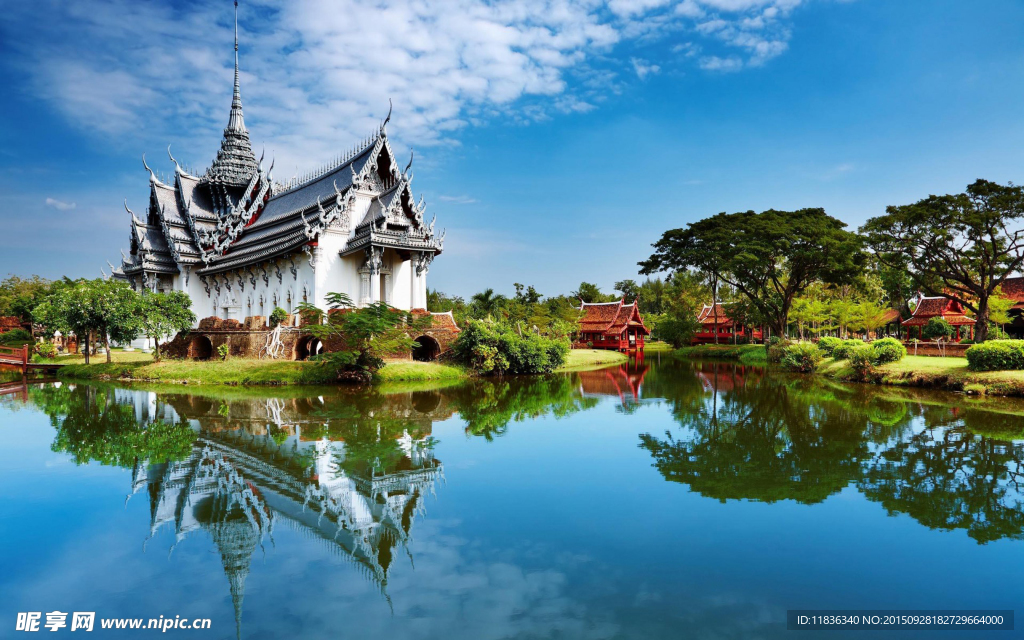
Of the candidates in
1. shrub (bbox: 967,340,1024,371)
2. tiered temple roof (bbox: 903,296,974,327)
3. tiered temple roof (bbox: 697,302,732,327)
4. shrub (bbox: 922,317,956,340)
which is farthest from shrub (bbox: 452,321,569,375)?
tiered temple roof (bbox: 903,296,974,327)

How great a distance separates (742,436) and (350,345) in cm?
1223

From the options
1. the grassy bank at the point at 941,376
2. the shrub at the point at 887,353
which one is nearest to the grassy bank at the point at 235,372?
the grassy bank at the point at 941,376

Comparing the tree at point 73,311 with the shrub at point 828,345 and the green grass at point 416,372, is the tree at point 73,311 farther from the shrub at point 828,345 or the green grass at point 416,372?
the shrub at point 828,345

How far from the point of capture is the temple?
22734mm

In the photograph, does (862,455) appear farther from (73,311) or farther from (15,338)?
(15,338)

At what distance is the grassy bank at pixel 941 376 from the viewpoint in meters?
14.1

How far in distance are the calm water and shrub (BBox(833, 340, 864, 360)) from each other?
9613 mm

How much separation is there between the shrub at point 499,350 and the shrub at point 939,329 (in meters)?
20.3

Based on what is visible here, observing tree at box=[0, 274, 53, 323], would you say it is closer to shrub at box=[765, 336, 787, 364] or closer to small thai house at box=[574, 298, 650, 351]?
small thai house at box=[574, 298, 650, 351]

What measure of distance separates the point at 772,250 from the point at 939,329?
30.8ft

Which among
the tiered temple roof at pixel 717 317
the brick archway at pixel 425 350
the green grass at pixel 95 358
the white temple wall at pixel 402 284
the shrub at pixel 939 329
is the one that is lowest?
the green grass at pixel 95 358

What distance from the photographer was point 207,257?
2845 cm

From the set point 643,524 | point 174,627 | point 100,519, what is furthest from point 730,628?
point 100,519

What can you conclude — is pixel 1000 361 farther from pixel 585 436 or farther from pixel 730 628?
pixel 730 628
